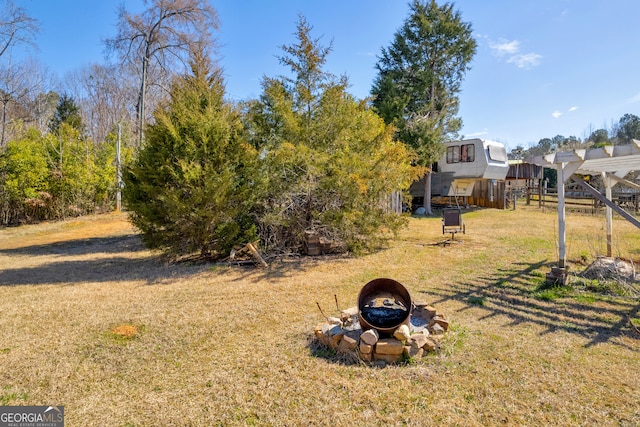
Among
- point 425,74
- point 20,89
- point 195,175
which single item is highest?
A: point 20,89

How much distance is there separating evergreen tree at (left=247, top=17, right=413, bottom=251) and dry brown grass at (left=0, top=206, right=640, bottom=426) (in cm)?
151

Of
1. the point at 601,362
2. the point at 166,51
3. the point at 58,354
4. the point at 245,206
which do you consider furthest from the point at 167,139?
the point at 166,51

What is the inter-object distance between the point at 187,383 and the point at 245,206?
16.2ft

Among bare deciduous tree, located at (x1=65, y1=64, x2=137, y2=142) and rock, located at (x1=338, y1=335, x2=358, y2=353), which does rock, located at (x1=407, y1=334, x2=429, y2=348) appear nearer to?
rock, located at (x1=338, y1=335, x2=358, y2=353)

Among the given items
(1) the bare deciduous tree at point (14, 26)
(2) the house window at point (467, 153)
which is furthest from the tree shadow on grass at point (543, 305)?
(1) the bare deciduous tree at point (14, 26)

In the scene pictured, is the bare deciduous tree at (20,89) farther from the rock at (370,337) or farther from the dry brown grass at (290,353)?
the rock at (370,337)

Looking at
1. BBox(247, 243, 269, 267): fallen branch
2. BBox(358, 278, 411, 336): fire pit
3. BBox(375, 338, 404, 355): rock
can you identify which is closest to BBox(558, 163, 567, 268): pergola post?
BBox(358, 278, 411, 336): fire pit

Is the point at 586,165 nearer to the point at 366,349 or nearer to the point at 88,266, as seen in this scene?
the point at 366,349

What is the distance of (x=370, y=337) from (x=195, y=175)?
16.3ft

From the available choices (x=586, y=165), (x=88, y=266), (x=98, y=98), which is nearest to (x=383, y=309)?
(x=586, y=165)

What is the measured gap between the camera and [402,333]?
10.9 feet

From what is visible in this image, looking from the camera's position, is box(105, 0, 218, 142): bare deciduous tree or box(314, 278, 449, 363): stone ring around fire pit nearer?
box(314, 278, 449, 363): stone ring around fire pit

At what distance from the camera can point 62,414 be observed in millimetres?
2506

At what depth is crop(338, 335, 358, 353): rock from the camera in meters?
3.34
